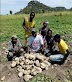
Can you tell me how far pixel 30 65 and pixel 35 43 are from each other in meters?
1.44

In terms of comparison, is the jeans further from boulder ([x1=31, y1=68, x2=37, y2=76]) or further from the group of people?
boulder ([x1=31, y1=68, x2=37, y2=76])

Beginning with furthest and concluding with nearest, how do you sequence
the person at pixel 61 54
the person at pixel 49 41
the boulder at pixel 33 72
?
the person at pixel 49 41
the person at pixel 61 54
the boulder at pixel 33 72

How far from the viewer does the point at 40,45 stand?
951 centimetres

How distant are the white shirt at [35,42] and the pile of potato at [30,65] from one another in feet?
3.29

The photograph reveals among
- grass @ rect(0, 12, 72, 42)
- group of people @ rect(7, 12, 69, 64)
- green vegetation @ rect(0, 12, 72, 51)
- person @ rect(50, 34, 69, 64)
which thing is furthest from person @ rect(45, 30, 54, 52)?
grass @ rect(0, 12, 72, 42)

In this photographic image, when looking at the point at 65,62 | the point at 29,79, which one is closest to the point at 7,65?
the point at 29,79

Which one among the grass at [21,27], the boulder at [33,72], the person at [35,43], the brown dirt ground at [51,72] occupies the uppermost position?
the person at [35,43]

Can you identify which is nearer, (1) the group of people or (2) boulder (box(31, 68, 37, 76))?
(2) boulder (box(31, 68, 37, 76))

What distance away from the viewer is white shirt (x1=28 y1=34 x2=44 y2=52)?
9383 mm

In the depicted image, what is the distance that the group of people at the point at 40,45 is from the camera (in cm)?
874

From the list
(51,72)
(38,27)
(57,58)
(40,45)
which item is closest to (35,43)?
(40,45)

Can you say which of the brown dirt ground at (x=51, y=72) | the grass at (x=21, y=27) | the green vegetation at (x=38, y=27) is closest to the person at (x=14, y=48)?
the brown dirt ground at (x=51, y=72)

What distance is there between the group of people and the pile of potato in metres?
0.58

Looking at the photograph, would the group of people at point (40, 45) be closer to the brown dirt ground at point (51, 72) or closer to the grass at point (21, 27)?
the brown dirt ground at point (51, 72)
